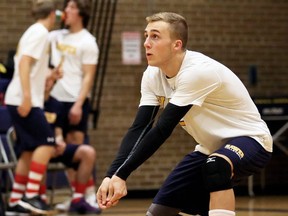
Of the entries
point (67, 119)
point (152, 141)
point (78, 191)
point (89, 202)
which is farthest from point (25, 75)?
point (152, 141)

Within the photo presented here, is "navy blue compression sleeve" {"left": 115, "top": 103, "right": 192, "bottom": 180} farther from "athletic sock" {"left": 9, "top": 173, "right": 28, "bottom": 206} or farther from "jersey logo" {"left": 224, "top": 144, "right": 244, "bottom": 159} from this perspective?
"athletic sock" {"left": 9, "top": 173, "right": 28, "bottom": 206}

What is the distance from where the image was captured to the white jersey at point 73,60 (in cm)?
789

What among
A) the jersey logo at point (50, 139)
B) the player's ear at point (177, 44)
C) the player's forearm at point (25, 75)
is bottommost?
the jersey logo at point (50, 139)

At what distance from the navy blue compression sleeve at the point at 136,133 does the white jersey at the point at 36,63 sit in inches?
122

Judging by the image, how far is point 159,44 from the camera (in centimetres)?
413

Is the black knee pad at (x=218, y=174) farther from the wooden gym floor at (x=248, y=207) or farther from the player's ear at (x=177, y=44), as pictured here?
the wooden gym floor at (x=248, y=207)

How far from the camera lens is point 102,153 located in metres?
10.1

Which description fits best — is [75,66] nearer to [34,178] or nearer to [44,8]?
[44,8]

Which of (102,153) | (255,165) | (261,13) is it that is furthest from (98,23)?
(255,165)

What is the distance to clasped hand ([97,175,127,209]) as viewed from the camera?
3.91 meters

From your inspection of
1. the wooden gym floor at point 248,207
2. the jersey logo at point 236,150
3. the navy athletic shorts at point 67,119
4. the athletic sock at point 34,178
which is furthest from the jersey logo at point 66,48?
the jersey logo at point 236,150

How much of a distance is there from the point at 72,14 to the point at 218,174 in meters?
4.21

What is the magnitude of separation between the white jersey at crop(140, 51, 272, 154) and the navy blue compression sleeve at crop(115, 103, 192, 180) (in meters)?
0.21

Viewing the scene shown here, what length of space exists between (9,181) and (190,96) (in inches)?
179
